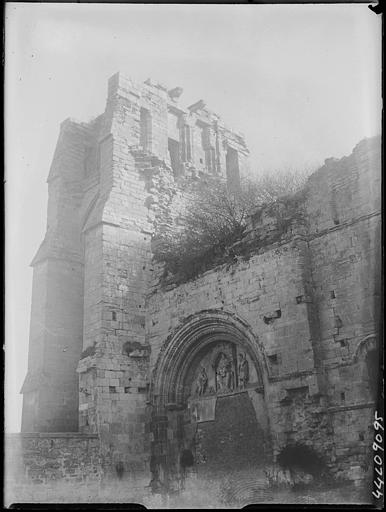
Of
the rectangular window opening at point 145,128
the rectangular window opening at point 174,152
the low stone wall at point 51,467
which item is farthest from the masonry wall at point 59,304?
the low stone wall at point 51,467

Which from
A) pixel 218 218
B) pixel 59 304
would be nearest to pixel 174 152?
pixel 218 218

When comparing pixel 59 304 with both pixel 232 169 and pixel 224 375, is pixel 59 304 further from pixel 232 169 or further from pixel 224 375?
pixel 232 169

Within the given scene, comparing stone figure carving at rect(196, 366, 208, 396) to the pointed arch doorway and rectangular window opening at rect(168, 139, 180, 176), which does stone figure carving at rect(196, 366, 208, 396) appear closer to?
the pointed arch doorway

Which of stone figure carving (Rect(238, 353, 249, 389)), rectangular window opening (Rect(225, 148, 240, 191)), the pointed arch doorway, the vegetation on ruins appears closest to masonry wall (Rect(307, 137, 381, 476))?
the vegetation on ruins

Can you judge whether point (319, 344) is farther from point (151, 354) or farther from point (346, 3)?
point (346, 3)

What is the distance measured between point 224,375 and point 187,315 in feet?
4.70

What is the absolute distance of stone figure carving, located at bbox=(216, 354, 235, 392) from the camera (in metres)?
11.7

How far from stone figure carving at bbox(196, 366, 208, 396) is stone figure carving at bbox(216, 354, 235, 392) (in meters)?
0.36

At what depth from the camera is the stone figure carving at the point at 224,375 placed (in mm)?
11711

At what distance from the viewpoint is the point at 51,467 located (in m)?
10.8

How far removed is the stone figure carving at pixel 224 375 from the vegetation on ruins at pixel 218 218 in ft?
6.18

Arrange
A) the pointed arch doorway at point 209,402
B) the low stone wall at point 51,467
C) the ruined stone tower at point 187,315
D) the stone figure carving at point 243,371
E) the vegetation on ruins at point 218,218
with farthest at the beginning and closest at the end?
the vegetation on ruins at point 218,218, the stone figure carving at point 243,371, the pointed arch doorway at point 209,402, the low stone wall at point 51,467, the ruined stone tower at point 187,315

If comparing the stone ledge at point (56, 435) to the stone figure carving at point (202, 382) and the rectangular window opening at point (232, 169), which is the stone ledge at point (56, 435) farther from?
the rectangular window opening at point (232, 169)

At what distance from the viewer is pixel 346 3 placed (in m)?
7.66
